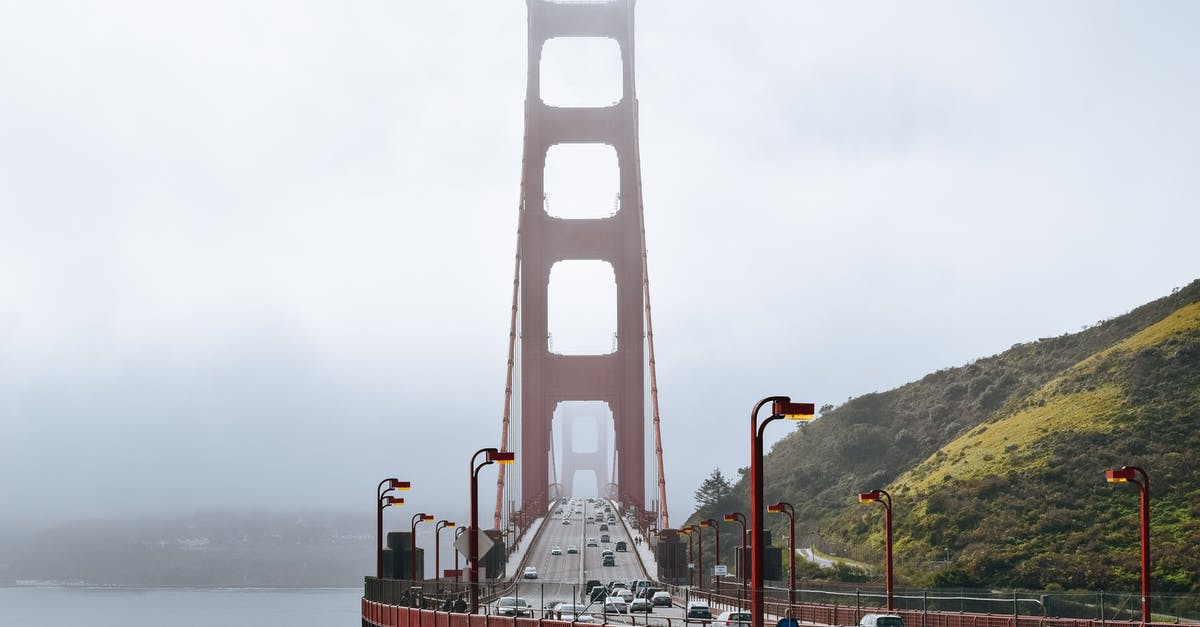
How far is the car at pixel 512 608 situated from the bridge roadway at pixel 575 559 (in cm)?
124

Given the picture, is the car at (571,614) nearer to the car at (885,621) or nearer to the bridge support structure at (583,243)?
the car at (885,621)

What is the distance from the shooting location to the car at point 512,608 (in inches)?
1492

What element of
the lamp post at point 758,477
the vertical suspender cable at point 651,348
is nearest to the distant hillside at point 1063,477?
the vertical suspender cable at point 651,348

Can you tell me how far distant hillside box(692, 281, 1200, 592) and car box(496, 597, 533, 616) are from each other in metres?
26.1

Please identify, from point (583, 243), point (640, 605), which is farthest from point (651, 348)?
point (640, 605)

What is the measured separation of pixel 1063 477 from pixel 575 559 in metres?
26.5

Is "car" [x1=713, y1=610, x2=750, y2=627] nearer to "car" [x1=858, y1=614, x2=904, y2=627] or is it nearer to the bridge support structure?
"car" [x1=858, y1=614, x2=904, y2=627]

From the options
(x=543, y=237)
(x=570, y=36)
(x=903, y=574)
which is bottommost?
(x=903, y=574)

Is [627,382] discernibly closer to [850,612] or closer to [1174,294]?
[1174,294]

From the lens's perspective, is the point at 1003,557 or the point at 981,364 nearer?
the point at 1003,557

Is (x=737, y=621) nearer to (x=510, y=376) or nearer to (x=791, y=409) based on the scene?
(x=791, y=409)

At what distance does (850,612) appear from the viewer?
44.9 m

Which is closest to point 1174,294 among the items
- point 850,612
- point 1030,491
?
point 1030,491

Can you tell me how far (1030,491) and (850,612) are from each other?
3540cm
